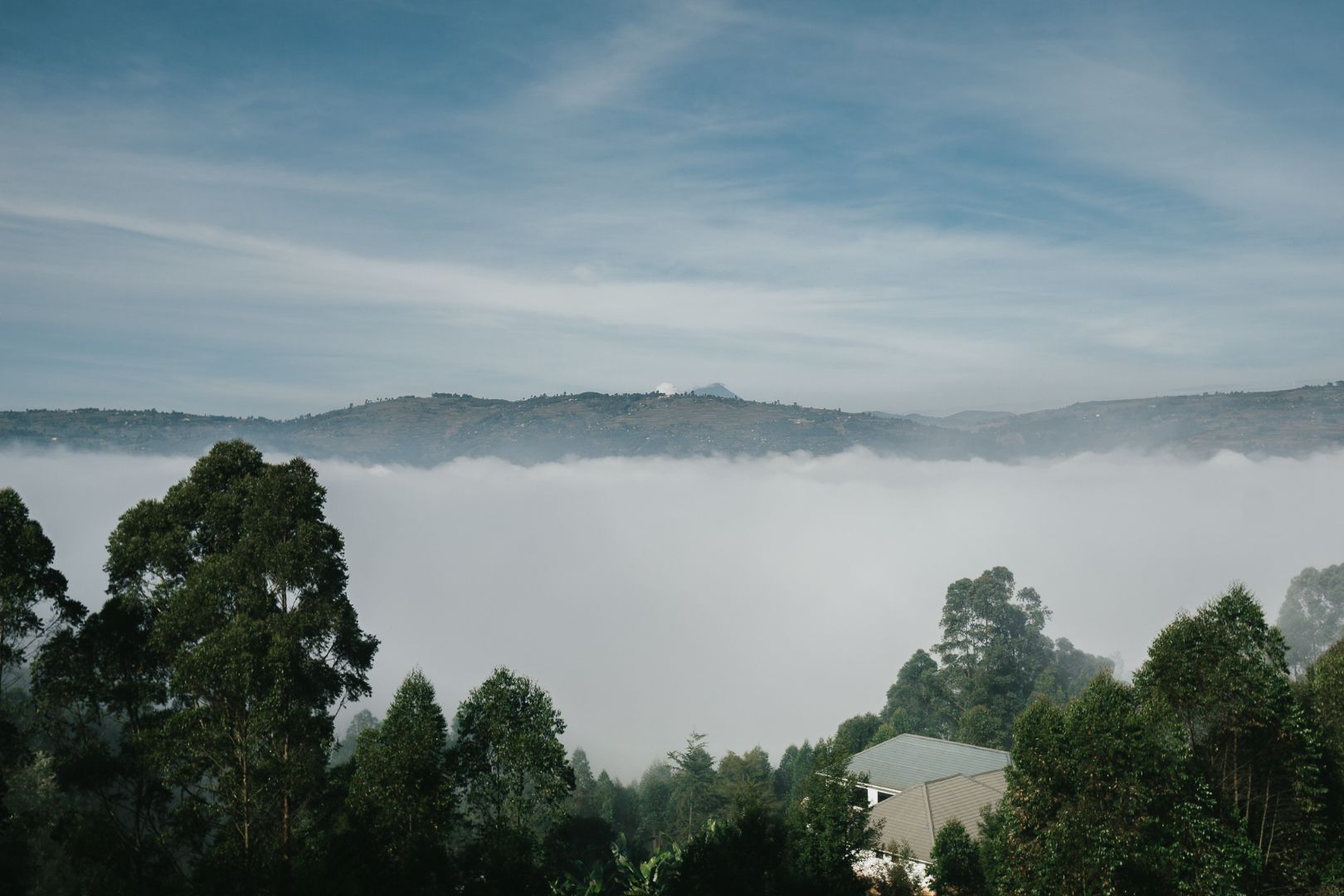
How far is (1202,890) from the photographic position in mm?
19969

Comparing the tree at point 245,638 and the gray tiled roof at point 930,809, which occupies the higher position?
the tree at point 245,638

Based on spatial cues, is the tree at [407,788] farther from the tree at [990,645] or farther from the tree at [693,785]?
the tree at [990,645]

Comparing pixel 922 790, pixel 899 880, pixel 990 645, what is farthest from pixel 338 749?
pixel 990 645

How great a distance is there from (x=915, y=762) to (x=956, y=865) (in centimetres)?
1680

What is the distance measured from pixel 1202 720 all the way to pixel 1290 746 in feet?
6.28

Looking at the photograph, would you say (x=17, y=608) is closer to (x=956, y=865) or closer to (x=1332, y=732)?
(x=956, y=865)

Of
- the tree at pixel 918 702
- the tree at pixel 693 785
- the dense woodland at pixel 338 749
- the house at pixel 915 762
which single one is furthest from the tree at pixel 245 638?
the tree at pixel 918 702

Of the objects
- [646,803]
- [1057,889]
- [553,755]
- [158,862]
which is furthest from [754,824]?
[646,803]

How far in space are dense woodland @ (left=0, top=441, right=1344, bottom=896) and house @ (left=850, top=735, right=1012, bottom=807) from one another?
22.4 meters

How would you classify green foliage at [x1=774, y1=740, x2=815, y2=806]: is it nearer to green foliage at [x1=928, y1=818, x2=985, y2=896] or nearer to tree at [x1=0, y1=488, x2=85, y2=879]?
green foliage at [x1=928, y1=818, x2=985, y2=896]

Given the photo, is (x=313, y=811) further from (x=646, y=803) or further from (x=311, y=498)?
(x=646, y=803)

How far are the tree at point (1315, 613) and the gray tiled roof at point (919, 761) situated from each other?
73164mm

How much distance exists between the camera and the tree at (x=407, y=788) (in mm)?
20391

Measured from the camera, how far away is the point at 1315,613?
107 m
